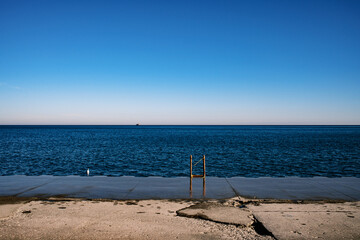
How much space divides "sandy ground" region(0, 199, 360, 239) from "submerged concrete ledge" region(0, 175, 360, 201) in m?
0.77

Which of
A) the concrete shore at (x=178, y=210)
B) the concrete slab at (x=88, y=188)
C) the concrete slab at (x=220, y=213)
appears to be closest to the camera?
the concrete shore at (x=178, y=210)

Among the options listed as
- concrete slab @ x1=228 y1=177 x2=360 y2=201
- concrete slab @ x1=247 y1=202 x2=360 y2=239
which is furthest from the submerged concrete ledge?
concrete slab @ x1=247 y1=202 x2=360 y2=239

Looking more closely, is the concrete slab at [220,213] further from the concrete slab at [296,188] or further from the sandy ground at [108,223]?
the concrete slab at [296,188]

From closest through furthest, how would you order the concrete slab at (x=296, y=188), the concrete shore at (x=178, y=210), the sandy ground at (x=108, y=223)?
the sandy ground at (x=108, y=223) < the concrete shore at (x=178, y=210) < the concrete slab at (x=296, y=188)

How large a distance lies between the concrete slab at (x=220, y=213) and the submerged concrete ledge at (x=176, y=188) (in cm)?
121

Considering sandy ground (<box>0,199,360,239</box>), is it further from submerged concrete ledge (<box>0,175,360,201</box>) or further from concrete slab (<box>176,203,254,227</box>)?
submerged concrete ledge (<box>0,175,360,201</box>)

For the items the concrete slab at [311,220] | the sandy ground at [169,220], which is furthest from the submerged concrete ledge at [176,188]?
the concrete slab at [311,220]

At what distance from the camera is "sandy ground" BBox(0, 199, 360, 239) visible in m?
5.53

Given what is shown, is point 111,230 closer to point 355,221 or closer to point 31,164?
point 355,221

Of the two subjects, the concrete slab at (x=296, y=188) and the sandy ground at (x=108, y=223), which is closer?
the sandy ground at (x=108, y=223)

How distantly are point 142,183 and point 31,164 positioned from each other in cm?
1892

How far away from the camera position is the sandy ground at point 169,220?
18.1ft

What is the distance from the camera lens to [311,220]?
6387mm

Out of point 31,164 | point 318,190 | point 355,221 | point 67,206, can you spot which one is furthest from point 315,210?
point 31,164
